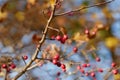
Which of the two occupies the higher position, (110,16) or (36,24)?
(36,24)

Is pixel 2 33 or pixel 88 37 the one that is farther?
pixel 2 33

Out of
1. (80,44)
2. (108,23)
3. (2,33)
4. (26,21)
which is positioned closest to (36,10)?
(26,21)

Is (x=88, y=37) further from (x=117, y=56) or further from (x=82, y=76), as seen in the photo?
(x=117, y=56)

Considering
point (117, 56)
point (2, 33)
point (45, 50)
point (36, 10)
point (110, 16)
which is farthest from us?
point (110, 16)

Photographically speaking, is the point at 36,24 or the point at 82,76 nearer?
the point at 82,76

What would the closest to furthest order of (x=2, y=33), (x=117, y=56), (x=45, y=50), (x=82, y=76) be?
(x=45, y=50), (x=82, y=76), (x=2, y=33), (x=117, y=56)

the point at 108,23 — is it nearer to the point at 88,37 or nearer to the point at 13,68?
the point at 88,37

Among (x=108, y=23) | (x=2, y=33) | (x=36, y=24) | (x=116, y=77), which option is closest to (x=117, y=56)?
(x=108, y=23)

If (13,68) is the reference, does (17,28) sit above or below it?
below

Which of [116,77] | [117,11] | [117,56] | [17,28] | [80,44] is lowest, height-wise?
[117,56]
